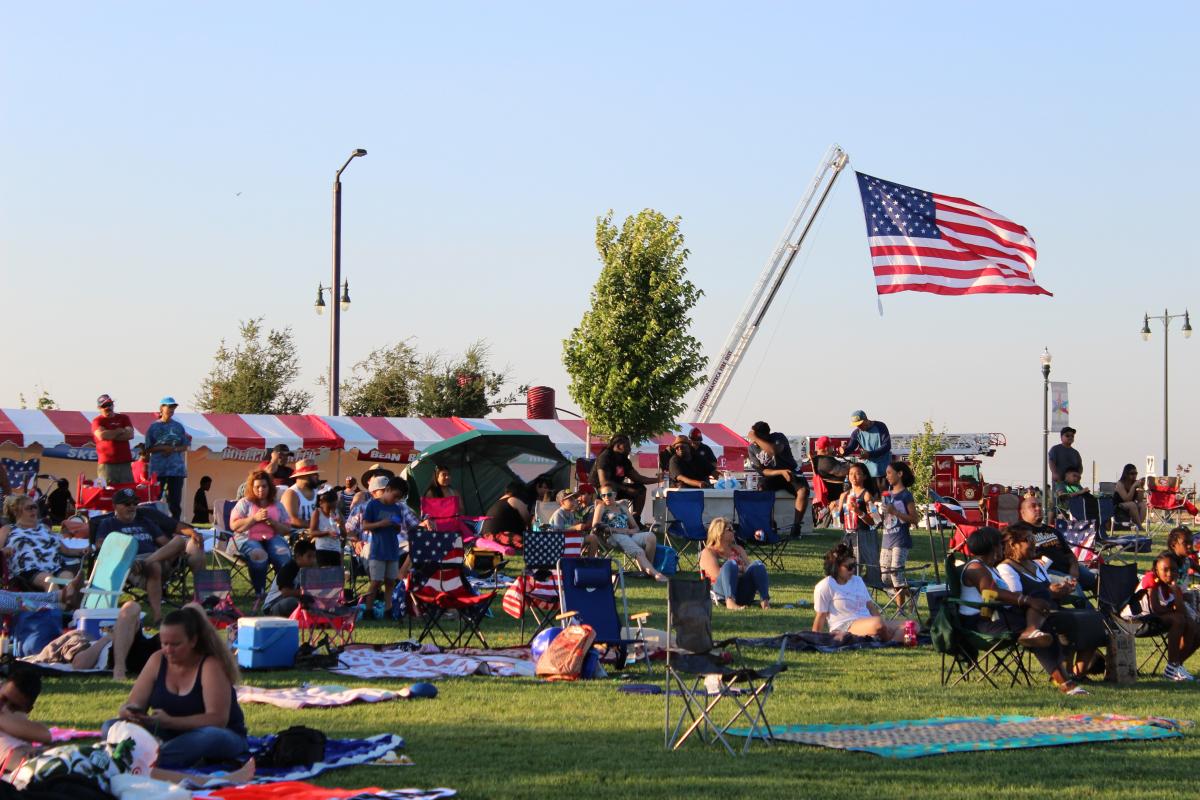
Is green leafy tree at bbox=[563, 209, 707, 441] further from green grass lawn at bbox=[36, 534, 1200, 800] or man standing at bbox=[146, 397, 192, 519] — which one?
green grass lawn at bbox=[36, 534, 1200, 800]

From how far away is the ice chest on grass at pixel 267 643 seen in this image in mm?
10945

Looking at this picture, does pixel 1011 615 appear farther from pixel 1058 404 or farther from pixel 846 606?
pixel 1058 404

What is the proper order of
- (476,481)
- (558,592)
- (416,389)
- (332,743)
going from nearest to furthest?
(332,743) < (558,592) < (476,481) < (416,389)

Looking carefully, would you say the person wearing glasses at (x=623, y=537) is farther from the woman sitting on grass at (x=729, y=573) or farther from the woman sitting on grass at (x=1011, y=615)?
the woman sitting on grass at (x=1011, y=615)

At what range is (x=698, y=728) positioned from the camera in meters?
8.26

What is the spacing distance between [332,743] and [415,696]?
1990 millimetres

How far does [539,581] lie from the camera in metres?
13.6

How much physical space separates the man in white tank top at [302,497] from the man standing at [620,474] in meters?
4.80

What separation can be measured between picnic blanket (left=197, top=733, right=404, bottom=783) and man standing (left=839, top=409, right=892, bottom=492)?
11764mm

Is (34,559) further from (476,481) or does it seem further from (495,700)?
(476,481)

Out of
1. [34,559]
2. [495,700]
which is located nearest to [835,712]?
[495,700]

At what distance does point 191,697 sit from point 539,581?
259 inches

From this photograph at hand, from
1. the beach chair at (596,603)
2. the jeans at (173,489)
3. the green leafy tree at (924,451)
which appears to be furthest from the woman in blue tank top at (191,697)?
the green leafy tree at (924,451)

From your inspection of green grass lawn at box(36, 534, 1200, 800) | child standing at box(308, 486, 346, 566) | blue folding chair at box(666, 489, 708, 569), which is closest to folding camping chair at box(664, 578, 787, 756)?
green grass lawn at box(36, 534, 1200, 800)
